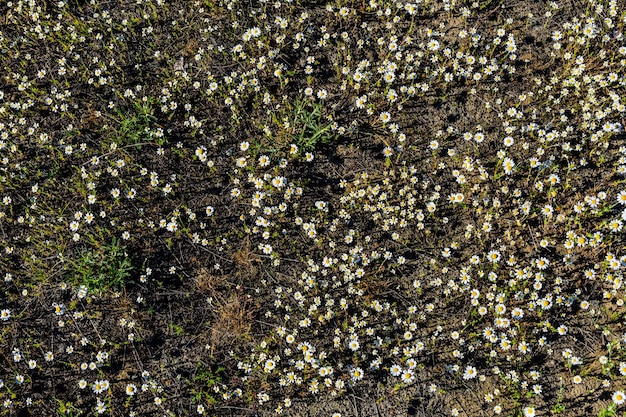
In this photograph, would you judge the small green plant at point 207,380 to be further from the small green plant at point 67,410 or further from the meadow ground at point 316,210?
the small green plant at point 67,410

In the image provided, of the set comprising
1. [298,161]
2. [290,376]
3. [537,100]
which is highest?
[537,100]

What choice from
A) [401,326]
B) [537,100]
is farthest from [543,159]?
[401,326]

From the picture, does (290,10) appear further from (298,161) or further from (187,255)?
(187,255)

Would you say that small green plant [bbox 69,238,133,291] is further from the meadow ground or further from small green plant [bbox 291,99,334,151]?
small green plant [bbox 291,99,334,151]

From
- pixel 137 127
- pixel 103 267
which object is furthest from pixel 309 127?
pixel 103 267

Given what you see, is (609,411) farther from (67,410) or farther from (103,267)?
(67,410)

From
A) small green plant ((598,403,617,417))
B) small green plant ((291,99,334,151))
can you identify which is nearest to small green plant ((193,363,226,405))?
small green plant ((291,99,334,151))

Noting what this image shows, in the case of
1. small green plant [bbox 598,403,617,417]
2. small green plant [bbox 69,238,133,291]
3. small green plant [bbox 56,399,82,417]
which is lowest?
small green plant [bbox 598,403,617,417]

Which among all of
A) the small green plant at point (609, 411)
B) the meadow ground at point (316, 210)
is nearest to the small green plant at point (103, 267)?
the meadow ground at point (316, 210)
